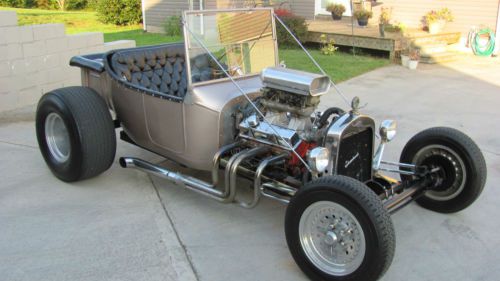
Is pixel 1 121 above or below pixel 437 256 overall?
above

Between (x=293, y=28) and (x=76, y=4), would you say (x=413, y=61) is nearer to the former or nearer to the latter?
(x=293, y=28)

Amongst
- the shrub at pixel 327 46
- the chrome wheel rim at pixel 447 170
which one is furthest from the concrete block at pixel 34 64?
the shrub at pixel 327 46

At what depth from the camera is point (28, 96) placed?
24.1ft

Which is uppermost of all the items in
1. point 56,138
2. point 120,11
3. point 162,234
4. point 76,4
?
point 76,4

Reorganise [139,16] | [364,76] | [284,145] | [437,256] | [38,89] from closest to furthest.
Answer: [437,256]
[284,145]
[38,89]
[364,76]
[139,16]

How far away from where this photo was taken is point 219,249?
11.6 ft

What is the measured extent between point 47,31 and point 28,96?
3.36ft

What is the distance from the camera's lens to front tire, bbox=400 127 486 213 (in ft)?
12.4

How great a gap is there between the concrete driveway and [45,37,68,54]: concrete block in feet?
8.68

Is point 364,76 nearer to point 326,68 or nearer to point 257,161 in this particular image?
point 326,68

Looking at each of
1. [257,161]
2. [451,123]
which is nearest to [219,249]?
[257,161]

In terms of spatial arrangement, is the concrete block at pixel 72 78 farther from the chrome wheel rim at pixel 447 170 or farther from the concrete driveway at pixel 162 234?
the chrome wheel rim at pixel 447 170

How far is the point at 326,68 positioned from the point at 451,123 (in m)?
3.76

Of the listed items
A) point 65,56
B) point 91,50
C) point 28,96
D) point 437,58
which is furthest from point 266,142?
point 437,58
